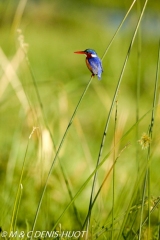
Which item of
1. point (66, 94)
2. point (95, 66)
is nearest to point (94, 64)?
point (95, 66)

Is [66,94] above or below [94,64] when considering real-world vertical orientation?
above

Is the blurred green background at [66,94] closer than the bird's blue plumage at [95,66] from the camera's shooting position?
No

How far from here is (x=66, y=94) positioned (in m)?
1.19

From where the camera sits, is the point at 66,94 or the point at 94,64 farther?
the point at 66,94

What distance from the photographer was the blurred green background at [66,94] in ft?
Answer: 3.39

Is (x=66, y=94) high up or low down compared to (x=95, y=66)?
up

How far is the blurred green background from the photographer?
1032 millimetres

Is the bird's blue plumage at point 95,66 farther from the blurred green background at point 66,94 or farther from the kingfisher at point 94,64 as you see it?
the blurred green background at point 66,94

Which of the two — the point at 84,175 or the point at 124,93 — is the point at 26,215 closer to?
the point at 84,175

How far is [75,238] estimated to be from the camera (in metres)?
0.76

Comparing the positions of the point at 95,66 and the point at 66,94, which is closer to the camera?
the point at 95,66

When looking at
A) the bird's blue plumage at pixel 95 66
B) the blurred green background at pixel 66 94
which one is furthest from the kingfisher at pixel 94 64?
the blurred green background at pixel 66 94

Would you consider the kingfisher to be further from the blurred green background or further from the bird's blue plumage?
the blurred green background

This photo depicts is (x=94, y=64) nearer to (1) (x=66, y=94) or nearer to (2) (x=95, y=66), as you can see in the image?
(2) (x=95, y=66)
